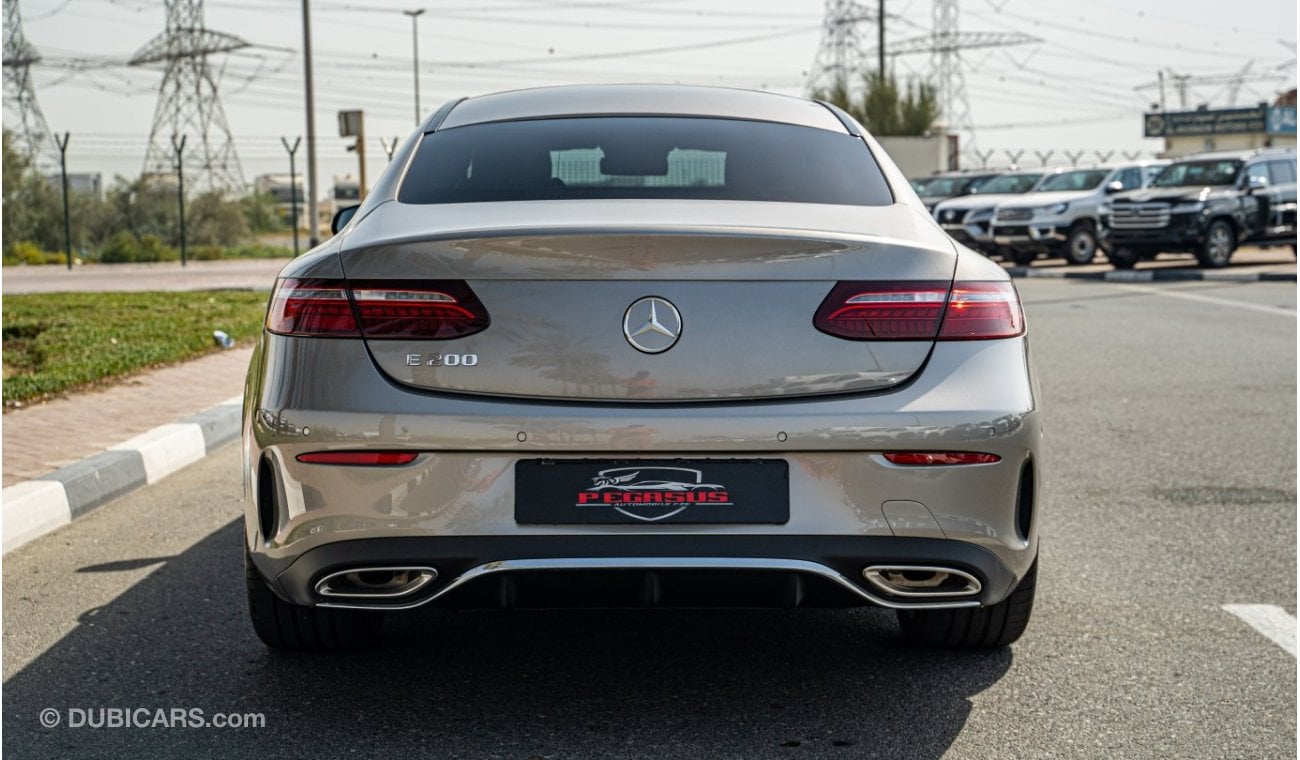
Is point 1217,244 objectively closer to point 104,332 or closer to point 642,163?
point 104,332

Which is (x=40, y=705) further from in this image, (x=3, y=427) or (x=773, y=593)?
(x=3, y=427)

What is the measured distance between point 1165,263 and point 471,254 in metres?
28.1

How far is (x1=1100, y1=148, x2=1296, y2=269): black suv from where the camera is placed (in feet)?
82.4

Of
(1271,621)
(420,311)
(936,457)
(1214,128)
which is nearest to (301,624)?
(420,311)

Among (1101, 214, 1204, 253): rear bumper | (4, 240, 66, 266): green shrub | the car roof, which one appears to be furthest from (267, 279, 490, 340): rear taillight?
(4, 240, 66, 266): green shrub

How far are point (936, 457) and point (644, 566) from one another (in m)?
0.69

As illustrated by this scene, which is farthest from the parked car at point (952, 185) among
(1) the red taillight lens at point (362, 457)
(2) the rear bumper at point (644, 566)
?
(1) the red taillight lens at point (362, 457)

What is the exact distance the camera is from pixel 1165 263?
2938 cm

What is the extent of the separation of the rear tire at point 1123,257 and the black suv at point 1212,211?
2cm

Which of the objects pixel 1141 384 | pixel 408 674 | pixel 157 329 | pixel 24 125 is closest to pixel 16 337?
pixel 157 329

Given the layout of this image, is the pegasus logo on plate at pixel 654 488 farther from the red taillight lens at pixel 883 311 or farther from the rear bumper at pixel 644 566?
the red taillight lens at pixel 883 311

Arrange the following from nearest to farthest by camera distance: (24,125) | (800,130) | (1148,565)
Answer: (800,130)
(1148,565)
(24,125)

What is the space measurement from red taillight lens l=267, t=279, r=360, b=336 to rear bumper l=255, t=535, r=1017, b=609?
1.59 feet

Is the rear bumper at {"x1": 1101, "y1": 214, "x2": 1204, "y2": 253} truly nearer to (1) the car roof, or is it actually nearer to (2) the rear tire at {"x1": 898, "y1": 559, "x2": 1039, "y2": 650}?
(1) the car roof
